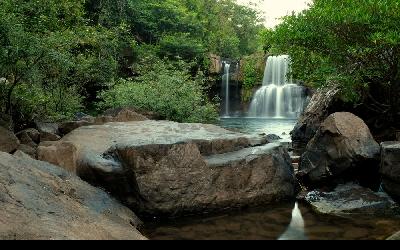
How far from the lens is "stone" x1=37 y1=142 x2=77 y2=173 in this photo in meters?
6.39

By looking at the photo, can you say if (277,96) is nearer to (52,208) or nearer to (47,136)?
(47,136)

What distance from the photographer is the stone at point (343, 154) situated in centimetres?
740

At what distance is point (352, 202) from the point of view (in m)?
6.62

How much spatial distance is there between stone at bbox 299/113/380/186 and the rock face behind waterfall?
0.69 metres

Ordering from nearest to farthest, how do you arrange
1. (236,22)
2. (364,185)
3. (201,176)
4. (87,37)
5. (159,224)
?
(159,224)
(201,176)
(364,185)
(87,37)
(236,22)

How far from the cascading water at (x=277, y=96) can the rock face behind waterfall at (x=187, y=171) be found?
17.8 metres

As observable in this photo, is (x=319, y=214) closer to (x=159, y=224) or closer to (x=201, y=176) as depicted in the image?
(x=201, y=176)

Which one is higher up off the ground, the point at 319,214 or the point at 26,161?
the point at 26,161

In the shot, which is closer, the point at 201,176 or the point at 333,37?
the point at 201,176

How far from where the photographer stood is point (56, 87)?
12766mm

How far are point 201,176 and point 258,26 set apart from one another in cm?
4180

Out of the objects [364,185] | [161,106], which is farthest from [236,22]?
[364,185]

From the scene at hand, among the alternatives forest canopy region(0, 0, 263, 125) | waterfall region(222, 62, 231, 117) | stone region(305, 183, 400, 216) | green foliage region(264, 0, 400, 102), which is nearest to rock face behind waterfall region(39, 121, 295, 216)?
stone region(305, 183, 400, 216)

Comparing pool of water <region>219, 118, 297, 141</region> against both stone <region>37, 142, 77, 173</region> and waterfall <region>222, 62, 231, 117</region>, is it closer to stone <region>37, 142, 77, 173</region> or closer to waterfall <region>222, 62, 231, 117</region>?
waterfall <region>222, 62, 231, 117</region>
